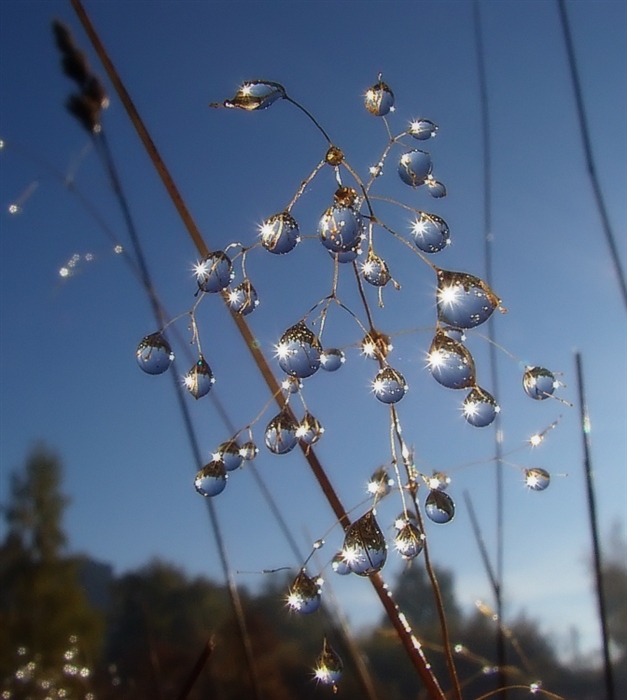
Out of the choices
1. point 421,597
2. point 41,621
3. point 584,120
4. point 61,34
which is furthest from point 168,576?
point 41,621

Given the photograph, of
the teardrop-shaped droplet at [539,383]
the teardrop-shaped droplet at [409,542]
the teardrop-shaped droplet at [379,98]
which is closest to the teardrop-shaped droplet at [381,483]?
the teardrop-shaped droplet at [409,542]

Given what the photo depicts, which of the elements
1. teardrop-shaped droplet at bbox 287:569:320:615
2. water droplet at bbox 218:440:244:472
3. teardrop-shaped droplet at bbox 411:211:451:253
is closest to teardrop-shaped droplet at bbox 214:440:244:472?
water droplet at bbox 218:440:244:472

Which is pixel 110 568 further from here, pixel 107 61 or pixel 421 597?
pixel 107 61

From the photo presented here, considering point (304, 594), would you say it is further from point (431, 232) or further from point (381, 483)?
point (431, 232)

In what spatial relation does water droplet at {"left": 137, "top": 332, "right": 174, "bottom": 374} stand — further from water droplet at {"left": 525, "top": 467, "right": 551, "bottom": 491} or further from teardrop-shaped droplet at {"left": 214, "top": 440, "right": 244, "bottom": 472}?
water droplet at {"left": 525, "top": 467, "right": 551, "bottom": 491}

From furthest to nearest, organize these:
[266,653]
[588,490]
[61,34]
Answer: [266,653]
[61,34]
[588,490]

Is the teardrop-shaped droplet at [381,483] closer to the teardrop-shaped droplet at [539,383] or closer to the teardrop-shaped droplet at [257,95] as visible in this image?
the teardrop-shaped droplet at [539,383]

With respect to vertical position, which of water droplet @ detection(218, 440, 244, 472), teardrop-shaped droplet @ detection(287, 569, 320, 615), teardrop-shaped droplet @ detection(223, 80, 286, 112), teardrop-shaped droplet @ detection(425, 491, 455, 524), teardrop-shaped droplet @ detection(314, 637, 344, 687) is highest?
teardrop-shaped droplet @ detection(223, 80, 286, 112)
